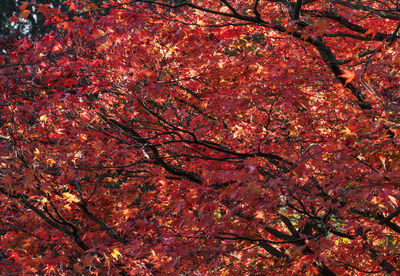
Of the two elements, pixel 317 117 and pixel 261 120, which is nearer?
pixel 317 117

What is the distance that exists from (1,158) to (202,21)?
178 inches

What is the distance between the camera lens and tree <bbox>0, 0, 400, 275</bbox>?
4.79m

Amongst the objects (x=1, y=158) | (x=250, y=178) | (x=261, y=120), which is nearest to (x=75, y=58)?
(x=1, y=158)

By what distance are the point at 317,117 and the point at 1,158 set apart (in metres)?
5.68

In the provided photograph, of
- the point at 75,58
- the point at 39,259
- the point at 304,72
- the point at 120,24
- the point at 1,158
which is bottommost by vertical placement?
the point at 39,259

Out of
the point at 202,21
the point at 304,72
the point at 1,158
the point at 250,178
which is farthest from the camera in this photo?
the point at 202,21

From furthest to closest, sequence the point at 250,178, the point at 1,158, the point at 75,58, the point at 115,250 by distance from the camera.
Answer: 1. the point at 75,58
2. the point at 1,158
3. the point at 115,250
4. the point at 250,178

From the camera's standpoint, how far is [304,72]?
6242mm

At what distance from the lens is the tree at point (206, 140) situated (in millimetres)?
4793

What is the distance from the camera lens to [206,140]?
6.71 meters

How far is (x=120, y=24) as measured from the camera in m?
6.95

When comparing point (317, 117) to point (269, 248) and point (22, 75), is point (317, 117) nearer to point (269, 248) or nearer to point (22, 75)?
point (269, 248)

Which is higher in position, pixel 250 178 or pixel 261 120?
pixel 261 120

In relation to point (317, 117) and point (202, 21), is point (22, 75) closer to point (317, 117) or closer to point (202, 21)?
point (202, 21)
